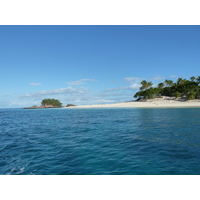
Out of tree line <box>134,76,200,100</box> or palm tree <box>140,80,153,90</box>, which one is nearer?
tree line <box>134,76,200,100</box>

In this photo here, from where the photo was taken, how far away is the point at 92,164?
886 cm

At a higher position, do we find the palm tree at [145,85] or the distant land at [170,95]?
the palm tree at [145,85]

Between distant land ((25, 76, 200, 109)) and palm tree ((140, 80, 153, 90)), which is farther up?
palm tree ((140, 80, 153, 90))

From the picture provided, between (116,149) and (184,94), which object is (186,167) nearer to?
(116,149)

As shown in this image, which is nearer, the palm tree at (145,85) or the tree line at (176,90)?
the tree line at (176,90)

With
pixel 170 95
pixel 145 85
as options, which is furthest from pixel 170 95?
pixel 145 85

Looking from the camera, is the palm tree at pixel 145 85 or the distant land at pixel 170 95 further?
the palm tree at pixel 145 85

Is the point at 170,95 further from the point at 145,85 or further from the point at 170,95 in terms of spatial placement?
the point at 145,85

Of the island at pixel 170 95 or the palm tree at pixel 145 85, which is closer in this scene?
the island at pixel 170 95

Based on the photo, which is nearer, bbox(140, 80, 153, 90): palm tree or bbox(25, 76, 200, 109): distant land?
bbox(25, 76, 200, 109): distant land
